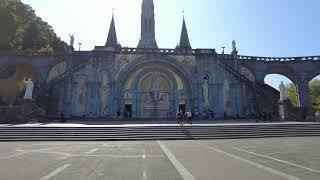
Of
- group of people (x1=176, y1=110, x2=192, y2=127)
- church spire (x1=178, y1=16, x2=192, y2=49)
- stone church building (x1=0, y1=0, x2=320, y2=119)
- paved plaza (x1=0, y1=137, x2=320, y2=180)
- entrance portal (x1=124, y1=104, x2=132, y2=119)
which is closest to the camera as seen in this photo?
paved plaza (x1=0, y1=137, x2=320, y2=180)

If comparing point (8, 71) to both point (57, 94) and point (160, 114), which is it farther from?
point (160, 114)

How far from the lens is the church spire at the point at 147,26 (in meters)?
59.4

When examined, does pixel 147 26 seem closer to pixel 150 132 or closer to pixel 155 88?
pixel 155 88

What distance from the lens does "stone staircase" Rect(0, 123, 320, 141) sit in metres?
21.3

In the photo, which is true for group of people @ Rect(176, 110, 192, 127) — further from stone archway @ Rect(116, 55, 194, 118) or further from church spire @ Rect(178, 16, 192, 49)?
church spire @ Rect(178, 16, 192, 49)

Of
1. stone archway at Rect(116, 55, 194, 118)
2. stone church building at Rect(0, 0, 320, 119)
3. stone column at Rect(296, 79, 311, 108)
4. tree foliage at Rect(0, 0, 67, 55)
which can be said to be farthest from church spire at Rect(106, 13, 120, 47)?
stone column at Rect(296, 79, 311, 108)

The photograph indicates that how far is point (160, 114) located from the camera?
135 ft

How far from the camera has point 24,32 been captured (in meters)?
51.2

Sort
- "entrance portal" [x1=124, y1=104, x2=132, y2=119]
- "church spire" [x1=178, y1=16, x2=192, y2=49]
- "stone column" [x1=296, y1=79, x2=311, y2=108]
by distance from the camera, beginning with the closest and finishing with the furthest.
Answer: "entrance portal" [x1=124, y1=104, x2=132, y2=119]
"stone column" [x1=296, y1=79, x2=311, y2=108]
"church spire" [x1=178, y1=16, x2=192, y2=49]

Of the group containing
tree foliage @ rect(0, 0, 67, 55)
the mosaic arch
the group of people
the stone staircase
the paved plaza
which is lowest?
the paved plaza

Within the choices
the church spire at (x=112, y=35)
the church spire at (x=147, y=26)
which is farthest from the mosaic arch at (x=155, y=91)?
the church spire at (x=147, y=26)

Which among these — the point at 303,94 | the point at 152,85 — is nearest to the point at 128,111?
the point at 152,85

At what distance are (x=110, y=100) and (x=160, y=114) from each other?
6.55 metres

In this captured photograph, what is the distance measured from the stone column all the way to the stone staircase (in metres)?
22.2
